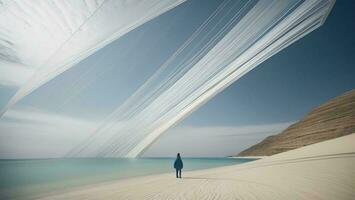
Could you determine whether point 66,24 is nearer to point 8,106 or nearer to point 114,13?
point 114,13

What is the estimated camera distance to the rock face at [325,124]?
42406mm

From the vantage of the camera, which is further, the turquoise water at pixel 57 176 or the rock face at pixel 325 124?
the rock face at pixel 325 124

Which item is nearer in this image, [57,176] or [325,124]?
[57,176]

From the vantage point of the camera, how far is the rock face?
4241cm

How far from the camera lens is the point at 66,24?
27.6ft

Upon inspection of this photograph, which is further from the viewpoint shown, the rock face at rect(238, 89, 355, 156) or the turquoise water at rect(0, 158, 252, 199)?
the rock face at rect(238, 89, 355, 156)

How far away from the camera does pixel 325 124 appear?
49.1 m

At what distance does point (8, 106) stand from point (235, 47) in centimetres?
1034

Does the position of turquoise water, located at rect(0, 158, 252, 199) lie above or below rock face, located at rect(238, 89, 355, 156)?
below

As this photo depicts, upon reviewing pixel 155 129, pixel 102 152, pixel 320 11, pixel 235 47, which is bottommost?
pixel 102 152

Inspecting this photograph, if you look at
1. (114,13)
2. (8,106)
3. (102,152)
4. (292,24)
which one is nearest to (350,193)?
(292,24)

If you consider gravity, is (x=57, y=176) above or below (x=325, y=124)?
below

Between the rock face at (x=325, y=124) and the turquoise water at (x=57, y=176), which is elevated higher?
the rock face at (x=325, y=124)

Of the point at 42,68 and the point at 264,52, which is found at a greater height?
the point at 264,52
